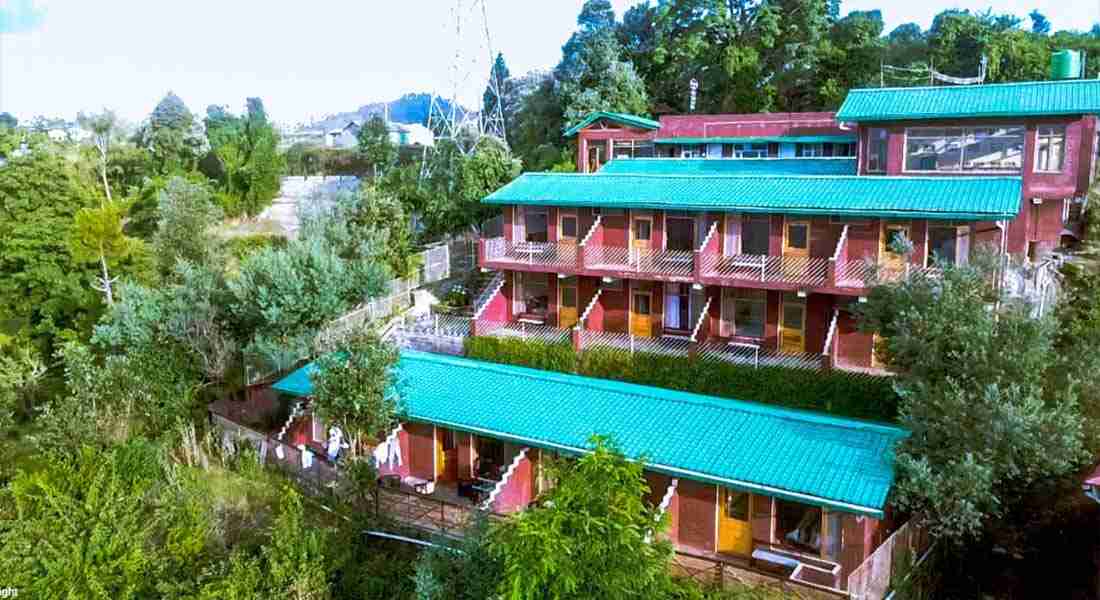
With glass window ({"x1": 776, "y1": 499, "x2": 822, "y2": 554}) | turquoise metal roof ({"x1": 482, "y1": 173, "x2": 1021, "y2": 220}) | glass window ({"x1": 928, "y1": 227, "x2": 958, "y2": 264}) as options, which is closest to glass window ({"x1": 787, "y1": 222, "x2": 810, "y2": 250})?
turquoise metal roof ({"x1": 482, "y1": 173, "x2": 1021, "y2": 220})

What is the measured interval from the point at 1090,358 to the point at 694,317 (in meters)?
12.0

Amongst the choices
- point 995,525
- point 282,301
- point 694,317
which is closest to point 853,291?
point 694,317

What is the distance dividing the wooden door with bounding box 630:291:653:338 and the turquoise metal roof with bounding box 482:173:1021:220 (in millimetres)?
3031

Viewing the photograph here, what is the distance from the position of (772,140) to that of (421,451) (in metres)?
20.5

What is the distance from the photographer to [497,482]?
20.0 metres

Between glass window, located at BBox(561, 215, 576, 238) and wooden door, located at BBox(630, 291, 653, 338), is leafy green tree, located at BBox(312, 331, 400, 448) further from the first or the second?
glass window, located at BBox(561, 215, 576, 238)

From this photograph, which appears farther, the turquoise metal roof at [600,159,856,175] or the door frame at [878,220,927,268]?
the turquoise metal roof at [600,159,856,175]

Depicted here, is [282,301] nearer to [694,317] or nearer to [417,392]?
[417,392]

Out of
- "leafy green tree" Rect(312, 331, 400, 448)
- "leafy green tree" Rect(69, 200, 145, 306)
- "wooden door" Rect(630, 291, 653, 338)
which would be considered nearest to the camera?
"leafy green tree" Rect(312, 331, 400, 448)

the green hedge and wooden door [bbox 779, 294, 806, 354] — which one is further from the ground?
wooden door [bbox 779, 294, 806, 354]

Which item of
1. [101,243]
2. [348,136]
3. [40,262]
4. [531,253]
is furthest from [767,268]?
[348,136]

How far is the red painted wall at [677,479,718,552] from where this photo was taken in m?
17.7

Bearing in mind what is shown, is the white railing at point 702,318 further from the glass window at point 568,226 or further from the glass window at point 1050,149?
the glass window at point 1050,149

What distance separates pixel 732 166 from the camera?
100ft
